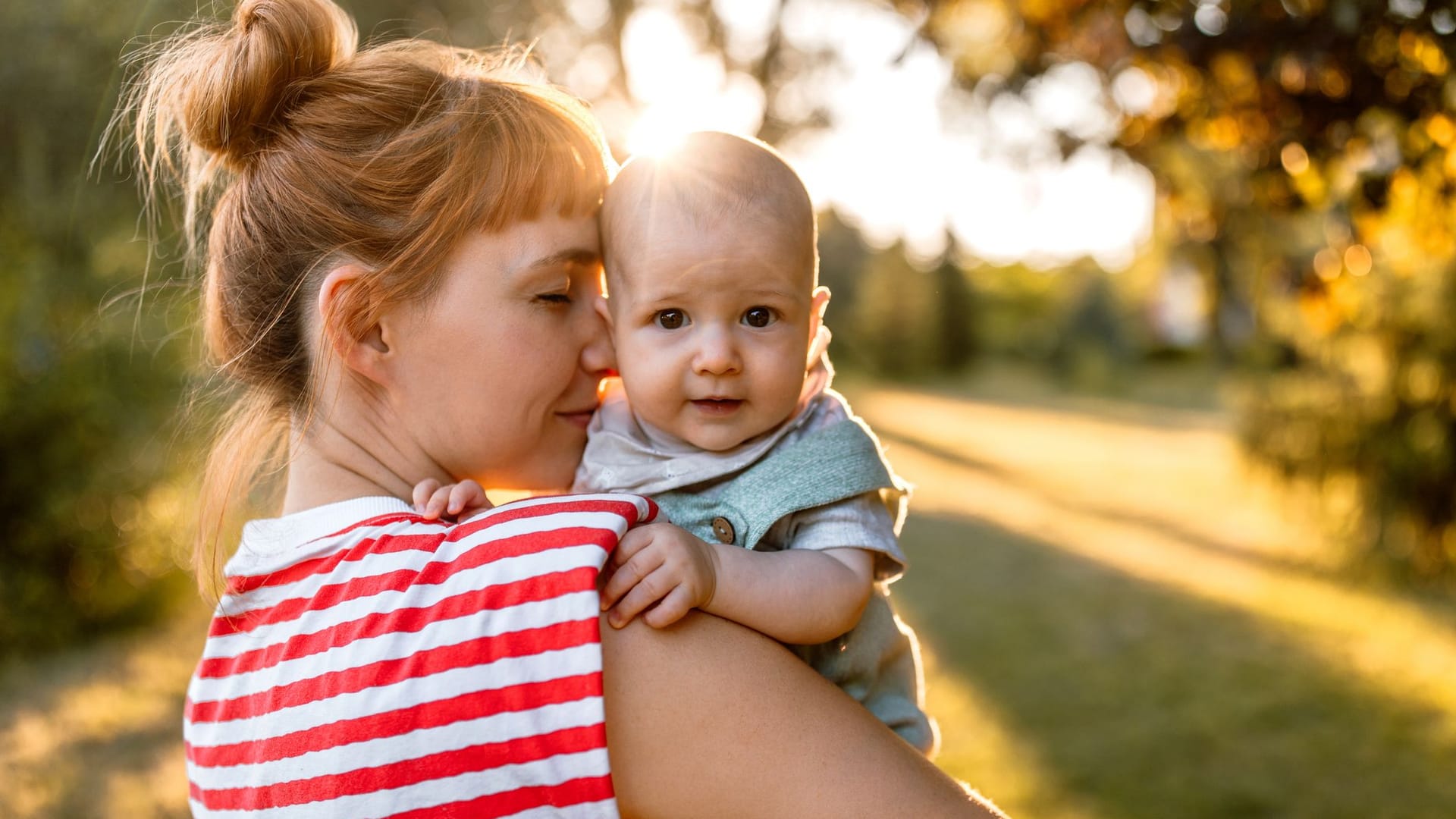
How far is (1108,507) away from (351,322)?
12.9 meters

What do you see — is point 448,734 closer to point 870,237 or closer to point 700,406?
point 700,406

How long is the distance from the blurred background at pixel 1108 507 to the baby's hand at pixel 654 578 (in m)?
0.67

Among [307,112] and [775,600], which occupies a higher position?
[307,112]

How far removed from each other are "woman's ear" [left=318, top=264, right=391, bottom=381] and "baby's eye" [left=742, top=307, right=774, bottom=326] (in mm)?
481

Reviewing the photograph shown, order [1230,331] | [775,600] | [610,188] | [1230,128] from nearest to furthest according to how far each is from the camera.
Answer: [775,600], [610,188], [1230,128], [1230,331]

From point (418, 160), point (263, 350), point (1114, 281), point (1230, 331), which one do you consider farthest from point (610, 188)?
point (1114, 281)

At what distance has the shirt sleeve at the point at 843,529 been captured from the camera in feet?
4.91

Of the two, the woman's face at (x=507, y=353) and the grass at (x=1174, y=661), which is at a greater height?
the woman's face at (x=507, y=353)

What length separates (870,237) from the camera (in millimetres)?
34031

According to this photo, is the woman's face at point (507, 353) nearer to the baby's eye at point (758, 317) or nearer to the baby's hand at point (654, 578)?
the baby's eye at point (758, 317)

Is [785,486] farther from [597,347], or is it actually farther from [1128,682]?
[1128,682]

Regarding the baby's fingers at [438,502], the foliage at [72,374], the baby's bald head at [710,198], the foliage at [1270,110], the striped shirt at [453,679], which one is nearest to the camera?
the striped shirt at [453,679]

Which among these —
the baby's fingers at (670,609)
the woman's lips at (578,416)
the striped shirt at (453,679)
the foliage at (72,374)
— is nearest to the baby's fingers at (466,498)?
the striped shirt at (453,679)

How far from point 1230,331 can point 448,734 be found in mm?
22555
